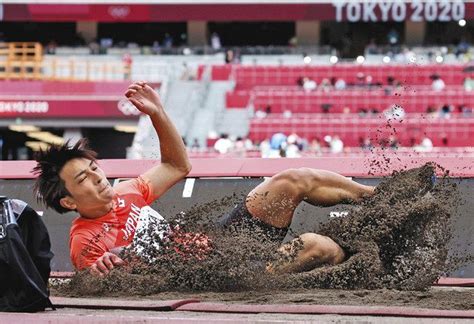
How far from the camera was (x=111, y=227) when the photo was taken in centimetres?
595

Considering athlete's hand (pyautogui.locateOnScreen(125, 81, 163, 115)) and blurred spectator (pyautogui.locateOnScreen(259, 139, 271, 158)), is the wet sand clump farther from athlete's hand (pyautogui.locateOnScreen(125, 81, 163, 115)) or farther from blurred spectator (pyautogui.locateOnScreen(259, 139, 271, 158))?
blurred spectator (pyautogui.locateOnScreen(259, 139, 271, 158))

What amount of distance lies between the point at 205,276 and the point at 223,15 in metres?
30.9

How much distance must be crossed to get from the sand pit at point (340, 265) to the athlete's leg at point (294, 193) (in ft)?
0.35

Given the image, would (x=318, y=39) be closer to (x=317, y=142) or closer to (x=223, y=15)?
Result: (x=223, y=15)

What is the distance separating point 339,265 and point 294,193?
1.51 feet

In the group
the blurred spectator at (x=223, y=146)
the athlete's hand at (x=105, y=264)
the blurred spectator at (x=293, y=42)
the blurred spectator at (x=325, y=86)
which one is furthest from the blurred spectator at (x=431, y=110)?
the athlete's hand at (x=105, y=264)

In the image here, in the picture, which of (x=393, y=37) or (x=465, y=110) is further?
(x=393, y=37)

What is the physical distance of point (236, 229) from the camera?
5.93m

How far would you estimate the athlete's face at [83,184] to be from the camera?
229 inches

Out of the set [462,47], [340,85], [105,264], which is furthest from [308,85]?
[105,264]

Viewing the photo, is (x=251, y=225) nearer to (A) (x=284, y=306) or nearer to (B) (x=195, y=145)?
(A) (x=284, y=306)

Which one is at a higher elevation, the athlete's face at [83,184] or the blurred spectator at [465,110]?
the athlete's face at [83,184]

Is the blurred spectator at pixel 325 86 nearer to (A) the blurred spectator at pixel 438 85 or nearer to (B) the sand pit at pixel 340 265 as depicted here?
(A) the blurred spectator at pixel 438 85

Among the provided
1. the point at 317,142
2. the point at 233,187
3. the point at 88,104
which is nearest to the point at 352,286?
the point at 233,187
